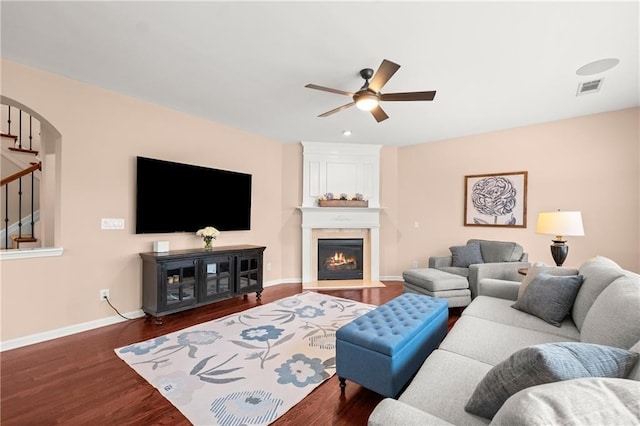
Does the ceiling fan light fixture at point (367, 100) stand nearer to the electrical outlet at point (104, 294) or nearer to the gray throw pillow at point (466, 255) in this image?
the gray throw pillow at point (466, 255)

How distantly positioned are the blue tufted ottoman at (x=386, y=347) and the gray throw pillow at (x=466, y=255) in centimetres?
241

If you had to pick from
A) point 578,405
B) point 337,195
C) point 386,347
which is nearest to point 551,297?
point 386,347

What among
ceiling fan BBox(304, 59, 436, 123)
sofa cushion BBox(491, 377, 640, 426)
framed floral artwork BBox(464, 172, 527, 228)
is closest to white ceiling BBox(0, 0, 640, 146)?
ceiling fan BBox(304, 59, 436, 123)

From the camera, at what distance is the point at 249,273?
429 centimetres

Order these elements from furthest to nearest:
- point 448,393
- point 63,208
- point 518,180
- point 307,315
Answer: point 518,180 < point 307,315 < point 63,208 < point 448,393

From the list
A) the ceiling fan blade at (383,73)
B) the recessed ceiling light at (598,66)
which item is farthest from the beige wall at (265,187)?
the ceiling fan blade at (383,73)

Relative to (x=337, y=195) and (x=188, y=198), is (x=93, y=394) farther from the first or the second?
(x=337, y=195)

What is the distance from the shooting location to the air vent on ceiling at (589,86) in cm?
307

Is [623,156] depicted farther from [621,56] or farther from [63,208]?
[63,208]

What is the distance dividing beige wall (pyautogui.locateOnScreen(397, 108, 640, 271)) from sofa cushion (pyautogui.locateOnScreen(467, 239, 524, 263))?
35 centimetres

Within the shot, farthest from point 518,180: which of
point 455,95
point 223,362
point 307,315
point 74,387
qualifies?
point 74,387

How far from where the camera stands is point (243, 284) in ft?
13.8

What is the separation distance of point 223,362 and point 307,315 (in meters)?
1.33

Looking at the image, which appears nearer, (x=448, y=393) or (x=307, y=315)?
(x=448, y=393)
